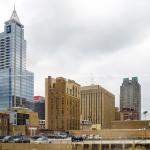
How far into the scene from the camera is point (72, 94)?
19375 centimetres

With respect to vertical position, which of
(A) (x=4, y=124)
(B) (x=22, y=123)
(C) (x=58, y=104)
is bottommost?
(B) (x=22, y=123)

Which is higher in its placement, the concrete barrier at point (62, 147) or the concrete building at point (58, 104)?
the concrete building at point (58, 104)

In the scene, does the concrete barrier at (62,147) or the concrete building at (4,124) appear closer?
the concrete barrier at (62,147)

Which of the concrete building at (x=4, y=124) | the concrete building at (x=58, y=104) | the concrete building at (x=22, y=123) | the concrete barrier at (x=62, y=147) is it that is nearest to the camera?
the concrete barrier at (x=62, y=147)

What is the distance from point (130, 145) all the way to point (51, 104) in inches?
4437

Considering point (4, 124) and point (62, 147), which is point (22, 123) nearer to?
point (4, 124)

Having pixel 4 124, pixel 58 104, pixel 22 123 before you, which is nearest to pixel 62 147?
pixel 4 124

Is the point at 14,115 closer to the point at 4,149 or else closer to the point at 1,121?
the point at 1,121

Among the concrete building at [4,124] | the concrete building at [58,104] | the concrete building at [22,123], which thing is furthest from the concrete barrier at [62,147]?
the concrete building at [58,104]

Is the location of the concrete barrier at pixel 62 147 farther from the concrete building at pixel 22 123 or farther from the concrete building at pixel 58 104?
the concrete building at pixel 58 104

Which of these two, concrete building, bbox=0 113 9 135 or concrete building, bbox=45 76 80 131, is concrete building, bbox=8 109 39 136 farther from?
concrete building, bbox=45 76 80 131

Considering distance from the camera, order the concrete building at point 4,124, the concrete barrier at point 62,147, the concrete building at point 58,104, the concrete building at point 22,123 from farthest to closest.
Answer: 1. the concrete building at point 58,104
2. the concrete building at point 22,123
3. the concrete building at point 4,124
4. the concrete barrier at point 62,147

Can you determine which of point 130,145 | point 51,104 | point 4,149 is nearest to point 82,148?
point 130,145

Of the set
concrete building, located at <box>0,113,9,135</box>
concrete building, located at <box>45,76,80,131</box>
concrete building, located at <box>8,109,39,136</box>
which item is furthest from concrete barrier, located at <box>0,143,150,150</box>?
concrete building, located at <box>45,76,80,131</box>
